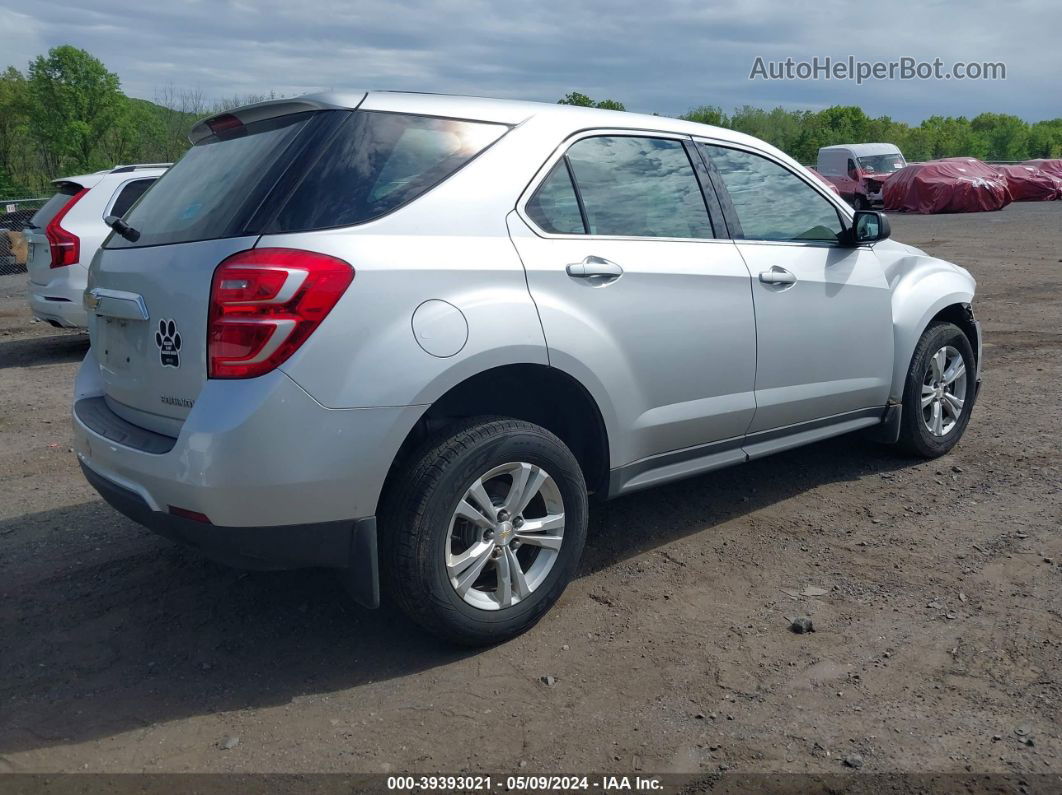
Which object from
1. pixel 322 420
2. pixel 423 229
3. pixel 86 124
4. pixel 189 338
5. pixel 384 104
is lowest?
pixel 322 420

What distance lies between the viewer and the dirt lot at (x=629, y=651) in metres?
2.97

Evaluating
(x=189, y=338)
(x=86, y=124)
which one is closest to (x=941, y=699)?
(x=189, y=338)

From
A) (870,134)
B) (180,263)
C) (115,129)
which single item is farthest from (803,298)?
(870,134)

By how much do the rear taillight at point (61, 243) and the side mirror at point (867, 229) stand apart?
7083 millimetres

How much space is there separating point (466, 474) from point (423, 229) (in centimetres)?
84

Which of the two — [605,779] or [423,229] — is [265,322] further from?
[605,779]

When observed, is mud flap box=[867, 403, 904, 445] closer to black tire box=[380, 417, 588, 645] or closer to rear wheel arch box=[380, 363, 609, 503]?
rear wheel arch box=[380, 363, 609, 503]

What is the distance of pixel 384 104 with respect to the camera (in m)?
3.48

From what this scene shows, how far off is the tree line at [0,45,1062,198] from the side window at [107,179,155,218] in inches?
1373

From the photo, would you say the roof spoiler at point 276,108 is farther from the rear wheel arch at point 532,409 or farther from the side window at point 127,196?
the side window at point 127,196

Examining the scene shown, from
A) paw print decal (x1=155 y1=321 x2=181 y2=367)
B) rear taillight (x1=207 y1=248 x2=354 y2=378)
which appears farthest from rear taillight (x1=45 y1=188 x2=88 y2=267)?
rear taillight (x1=207 y1=248 x2=354 y2=378)

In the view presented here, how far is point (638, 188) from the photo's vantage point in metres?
4.14

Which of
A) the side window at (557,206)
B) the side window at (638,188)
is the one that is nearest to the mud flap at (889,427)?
the side window at (638,188)

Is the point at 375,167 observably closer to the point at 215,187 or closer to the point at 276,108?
the point at 276,108
